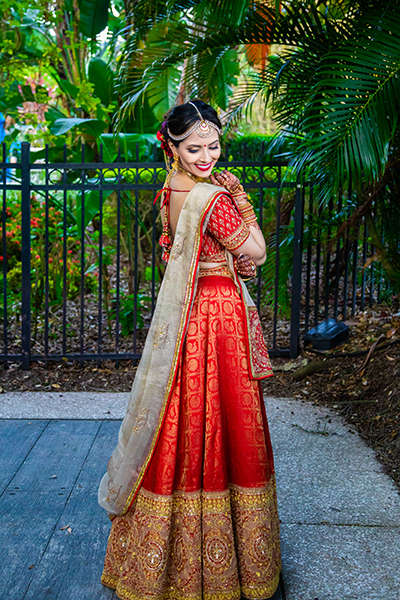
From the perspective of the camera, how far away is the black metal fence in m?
4.96

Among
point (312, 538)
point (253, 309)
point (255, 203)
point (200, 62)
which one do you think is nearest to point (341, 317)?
point (255, 203)

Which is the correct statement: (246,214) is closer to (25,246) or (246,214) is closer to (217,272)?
(217,272)

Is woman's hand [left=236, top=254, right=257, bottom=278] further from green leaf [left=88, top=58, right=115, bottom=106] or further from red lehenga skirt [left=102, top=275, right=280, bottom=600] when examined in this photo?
green leaf [left=88, top=58, right=115, bottom=106]

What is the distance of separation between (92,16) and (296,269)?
396cm

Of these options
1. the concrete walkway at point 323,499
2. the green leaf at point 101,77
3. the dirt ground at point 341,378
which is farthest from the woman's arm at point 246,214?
the green leaf at point 101,77

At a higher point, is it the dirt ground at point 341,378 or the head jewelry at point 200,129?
the head jewelry at point 200,129

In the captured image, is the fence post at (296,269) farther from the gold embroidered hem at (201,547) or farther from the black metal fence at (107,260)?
the gold embroidered hem at (201,547)

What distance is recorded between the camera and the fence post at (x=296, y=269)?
5.05 metres

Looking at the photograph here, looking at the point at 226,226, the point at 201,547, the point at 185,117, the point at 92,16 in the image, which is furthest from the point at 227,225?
the point at 92,16

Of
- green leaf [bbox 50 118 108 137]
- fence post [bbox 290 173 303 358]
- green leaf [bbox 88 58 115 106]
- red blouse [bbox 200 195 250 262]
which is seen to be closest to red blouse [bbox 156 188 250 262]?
red blouse [bbox 200 195 250 262]

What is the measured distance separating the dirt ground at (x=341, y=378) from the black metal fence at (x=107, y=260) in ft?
0.49

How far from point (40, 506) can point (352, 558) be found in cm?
150

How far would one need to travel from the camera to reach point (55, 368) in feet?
17.2

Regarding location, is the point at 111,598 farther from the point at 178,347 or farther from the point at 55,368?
the point at 55,368
